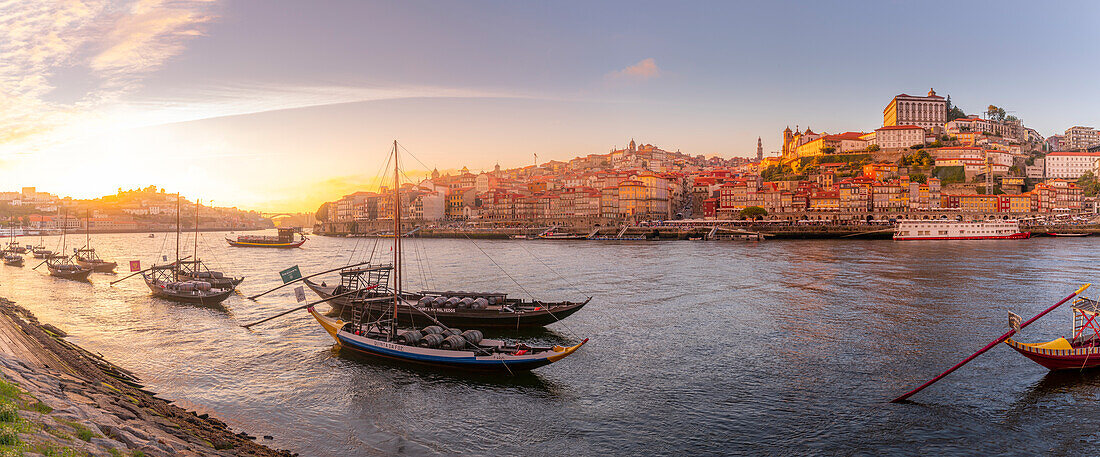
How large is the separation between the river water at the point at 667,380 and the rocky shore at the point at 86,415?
95 centimetres

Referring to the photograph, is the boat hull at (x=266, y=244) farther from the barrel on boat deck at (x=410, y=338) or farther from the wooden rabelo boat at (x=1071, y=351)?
the wooden rabelo boat at (x=1071, y=351)

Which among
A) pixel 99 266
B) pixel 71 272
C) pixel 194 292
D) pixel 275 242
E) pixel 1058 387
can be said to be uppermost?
pixel 275 242

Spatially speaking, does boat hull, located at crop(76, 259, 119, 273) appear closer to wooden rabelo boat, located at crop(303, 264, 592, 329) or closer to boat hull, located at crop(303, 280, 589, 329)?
wooden rabelo boat, located at crop(303, 264, 592, 329)

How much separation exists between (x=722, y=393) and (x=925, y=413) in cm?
377

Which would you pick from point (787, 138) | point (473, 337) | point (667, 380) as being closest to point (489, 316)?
point (473, 337)

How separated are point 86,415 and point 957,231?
81.5 metres

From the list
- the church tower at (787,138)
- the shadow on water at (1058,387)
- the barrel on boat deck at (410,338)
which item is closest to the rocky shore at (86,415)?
the barrel on boat deck at (410,338)

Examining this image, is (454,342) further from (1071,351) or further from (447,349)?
(1071,351)

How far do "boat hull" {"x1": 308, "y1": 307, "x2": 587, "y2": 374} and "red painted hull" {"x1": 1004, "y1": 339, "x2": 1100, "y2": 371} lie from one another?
390 inches

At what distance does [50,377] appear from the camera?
984 centimetres

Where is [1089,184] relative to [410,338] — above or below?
above

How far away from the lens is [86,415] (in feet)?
24.0

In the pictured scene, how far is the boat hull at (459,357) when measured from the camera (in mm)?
12961

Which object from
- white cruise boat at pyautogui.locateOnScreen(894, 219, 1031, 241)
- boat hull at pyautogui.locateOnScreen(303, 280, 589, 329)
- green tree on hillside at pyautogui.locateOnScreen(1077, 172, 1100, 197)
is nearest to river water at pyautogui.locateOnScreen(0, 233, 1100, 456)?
boat hull at pyautogui.locateOnScreen(303, 280, 589, 329)
